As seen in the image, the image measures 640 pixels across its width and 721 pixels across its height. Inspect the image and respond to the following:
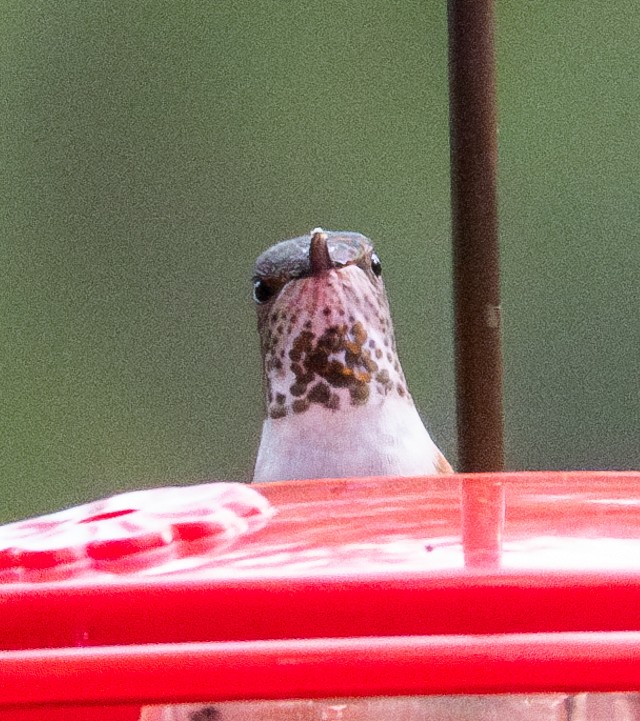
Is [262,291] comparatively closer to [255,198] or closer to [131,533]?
[255,198]

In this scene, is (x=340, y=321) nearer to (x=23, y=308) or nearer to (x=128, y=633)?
(x=23, y=308)

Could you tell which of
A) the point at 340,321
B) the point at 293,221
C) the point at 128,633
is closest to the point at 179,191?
the point at 293,221

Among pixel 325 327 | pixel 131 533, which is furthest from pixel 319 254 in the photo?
pixel 131 533

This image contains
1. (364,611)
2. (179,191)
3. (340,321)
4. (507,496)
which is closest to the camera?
(364,611)

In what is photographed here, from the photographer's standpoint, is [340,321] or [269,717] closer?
[269,717]

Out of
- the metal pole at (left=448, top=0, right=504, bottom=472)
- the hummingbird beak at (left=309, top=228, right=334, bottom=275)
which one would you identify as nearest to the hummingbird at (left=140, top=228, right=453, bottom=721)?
the hummingbird beak at (left=309, top=228, right=334, bottom=275)

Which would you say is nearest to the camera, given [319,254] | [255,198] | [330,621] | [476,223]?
[330,621]

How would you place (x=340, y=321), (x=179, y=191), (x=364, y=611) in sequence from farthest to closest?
1. (x=179, y=191)
2. (x=340, y=321)
3. (x=364, y=611)
